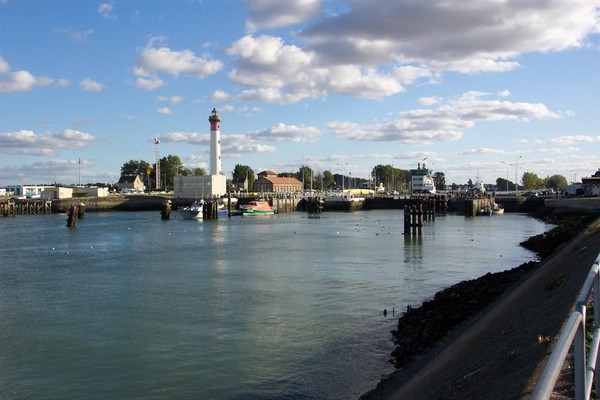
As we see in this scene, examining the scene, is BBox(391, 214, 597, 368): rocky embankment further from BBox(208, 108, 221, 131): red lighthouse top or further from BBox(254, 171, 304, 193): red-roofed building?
BBox(254, 171, 304, 193): red-roofed building

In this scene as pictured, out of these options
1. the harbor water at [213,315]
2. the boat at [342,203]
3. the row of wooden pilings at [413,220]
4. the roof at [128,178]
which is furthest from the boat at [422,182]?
the roof at [128,178]

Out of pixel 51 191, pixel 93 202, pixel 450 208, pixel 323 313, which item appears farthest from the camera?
pixel 51 191

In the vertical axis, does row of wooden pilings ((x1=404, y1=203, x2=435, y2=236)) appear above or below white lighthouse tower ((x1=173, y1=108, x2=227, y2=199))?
below

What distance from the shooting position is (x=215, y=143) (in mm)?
127000

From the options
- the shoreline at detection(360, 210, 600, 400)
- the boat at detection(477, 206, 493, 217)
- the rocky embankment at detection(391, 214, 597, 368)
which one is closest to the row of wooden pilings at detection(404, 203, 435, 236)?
the shoreline at detection(360, 210, 600, 400)

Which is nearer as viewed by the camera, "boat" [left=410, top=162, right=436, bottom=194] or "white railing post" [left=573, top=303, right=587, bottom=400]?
"white railing post" [left=573, top=303, right=587, bottom=400]

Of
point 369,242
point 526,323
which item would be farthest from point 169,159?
point 526,323

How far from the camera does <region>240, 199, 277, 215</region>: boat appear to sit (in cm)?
10800

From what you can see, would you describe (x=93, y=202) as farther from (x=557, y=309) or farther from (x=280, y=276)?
(x=557, y=309)

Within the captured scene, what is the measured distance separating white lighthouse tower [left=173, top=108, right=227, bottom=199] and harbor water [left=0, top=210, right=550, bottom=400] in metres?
79.3

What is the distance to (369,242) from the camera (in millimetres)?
51938

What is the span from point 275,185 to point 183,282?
160m

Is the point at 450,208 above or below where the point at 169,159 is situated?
below

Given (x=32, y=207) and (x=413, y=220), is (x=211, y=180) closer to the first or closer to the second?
(x=32, y=207)
